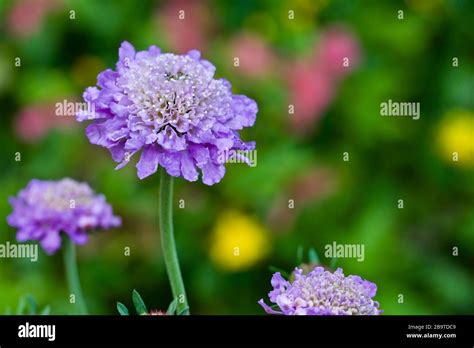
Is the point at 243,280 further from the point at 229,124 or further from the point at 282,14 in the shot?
the point at 229,124

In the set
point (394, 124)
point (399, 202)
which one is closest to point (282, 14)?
point (394, 124)

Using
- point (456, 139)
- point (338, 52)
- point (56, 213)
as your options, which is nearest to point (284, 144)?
point (338, 52)

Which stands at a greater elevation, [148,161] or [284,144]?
[284,144]

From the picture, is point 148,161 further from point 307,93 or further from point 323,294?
point 307,93

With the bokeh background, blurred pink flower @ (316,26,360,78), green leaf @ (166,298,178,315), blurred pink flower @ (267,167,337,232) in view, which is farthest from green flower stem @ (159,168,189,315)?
blurred pink flower @ (316,26,360,78)

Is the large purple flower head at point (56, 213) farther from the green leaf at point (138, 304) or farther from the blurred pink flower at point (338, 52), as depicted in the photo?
the blurred pink flower at point (338, 52)

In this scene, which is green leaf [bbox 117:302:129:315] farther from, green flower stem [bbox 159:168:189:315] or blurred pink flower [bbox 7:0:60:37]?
blurred pink flower [bbox 7:0:60:37]
